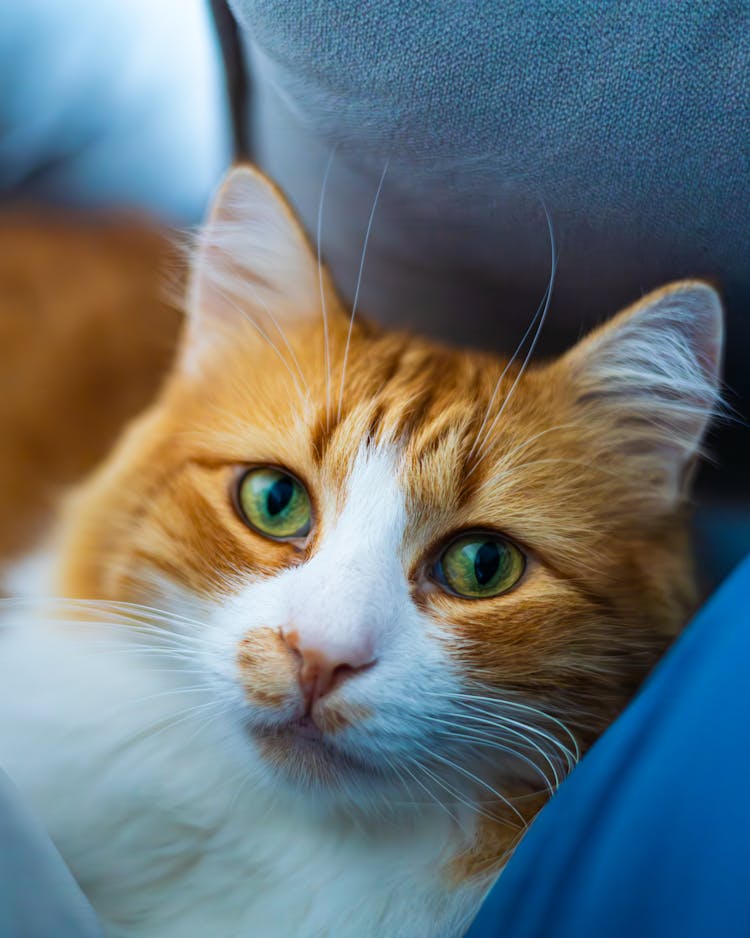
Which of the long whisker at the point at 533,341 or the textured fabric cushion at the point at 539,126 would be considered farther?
the long whisker at the point at 533,341

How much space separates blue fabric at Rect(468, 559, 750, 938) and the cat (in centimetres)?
10

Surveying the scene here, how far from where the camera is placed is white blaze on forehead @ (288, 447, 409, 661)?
781 mm

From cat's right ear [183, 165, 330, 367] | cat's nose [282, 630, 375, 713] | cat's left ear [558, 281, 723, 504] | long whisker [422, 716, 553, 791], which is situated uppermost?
cat's right ear [183, 165, 330, 367]

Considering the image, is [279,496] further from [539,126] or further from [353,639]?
[539,126]

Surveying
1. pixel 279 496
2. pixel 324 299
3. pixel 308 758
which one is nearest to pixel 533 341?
pixel 324 299

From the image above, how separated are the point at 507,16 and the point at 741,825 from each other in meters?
A: 0.79

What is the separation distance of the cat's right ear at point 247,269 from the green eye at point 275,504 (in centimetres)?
23

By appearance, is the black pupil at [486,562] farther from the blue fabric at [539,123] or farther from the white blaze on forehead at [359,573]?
the blue fabric at [539,123]

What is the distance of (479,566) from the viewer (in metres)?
0.91

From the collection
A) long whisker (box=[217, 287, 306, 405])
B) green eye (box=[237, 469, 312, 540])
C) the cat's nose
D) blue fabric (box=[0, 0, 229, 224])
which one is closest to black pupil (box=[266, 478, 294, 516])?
green eye (box=[237, 469, 312, 540])

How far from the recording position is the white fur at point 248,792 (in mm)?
824

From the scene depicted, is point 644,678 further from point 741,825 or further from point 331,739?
point 331,739

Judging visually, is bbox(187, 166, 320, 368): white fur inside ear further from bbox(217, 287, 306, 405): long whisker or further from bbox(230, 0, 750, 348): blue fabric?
bbox(230, 0, 750, 348): blue fabric

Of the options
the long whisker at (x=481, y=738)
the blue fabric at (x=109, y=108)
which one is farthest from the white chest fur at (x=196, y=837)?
the blue fabric at (x=109, y=108)
